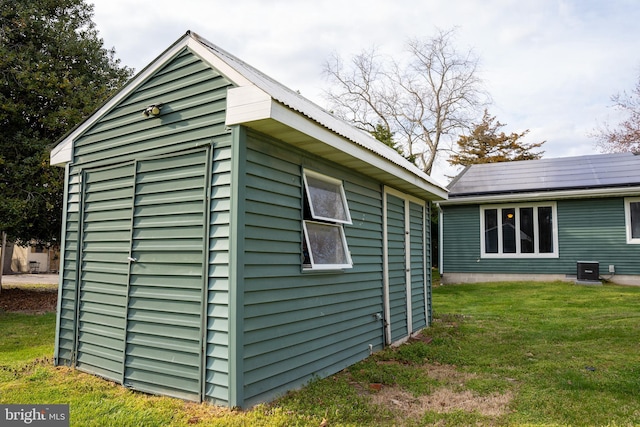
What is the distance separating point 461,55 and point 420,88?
2.91 m

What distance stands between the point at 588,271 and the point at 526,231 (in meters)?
2.07

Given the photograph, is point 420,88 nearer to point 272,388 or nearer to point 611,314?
point 611,314

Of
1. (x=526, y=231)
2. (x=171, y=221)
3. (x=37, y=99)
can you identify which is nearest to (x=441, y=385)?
(x=171, y=221)

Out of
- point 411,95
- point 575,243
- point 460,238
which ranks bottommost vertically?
point 575,243

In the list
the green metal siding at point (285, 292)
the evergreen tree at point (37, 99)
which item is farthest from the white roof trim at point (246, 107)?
the evergreen tree at point (37, 99)

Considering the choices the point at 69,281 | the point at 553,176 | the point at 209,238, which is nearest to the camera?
the point at 209,238

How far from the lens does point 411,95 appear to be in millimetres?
26109

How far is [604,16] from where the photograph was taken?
9320mm

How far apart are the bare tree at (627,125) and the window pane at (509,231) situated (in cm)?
1261

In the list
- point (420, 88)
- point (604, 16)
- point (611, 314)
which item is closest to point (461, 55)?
point (420, 88)

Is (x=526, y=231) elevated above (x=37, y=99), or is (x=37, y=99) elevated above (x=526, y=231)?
(x=37, y=99)

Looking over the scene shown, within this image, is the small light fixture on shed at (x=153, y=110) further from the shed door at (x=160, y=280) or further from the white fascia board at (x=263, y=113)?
the white fascia board at (x=263, y=113)

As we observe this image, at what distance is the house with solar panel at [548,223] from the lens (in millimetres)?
12320

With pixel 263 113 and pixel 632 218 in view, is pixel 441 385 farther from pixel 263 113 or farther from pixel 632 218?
pixel 632 218
